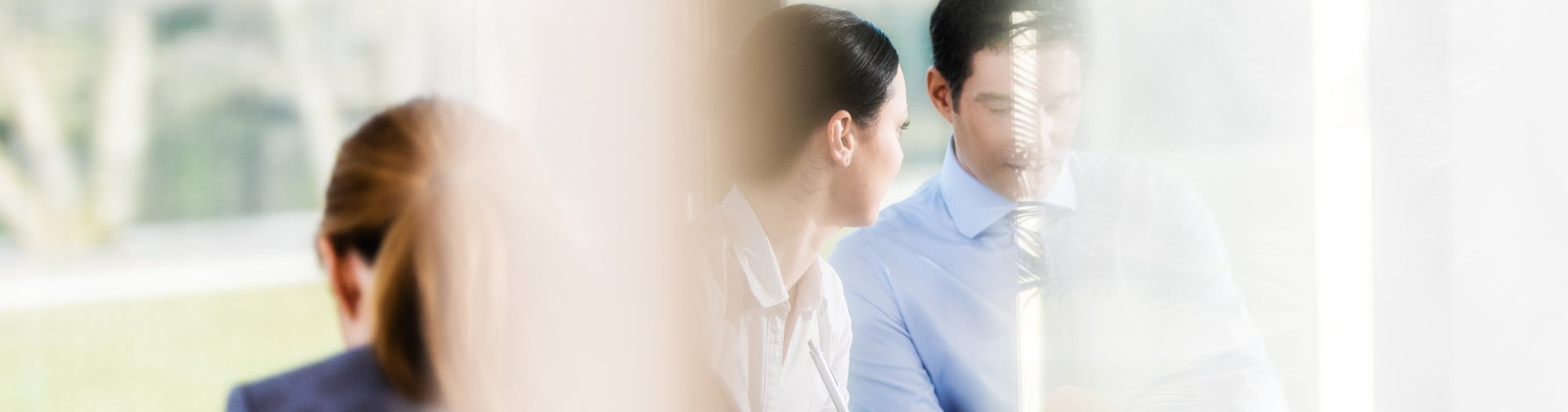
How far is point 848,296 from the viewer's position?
55cm

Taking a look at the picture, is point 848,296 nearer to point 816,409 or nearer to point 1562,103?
point 816,409

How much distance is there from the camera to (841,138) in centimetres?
54

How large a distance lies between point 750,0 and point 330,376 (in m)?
0.28

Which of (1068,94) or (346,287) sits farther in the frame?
(1068,94)

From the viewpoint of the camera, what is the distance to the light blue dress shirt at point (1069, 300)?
1.83 feet

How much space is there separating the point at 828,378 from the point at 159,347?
0.33 m

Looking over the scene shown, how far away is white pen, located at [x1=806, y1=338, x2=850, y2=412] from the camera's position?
0.54 meters

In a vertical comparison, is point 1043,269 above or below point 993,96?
below

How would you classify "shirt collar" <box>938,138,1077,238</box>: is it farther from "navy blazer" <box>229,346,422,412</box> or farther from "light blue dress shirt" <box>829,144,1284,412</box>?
"navy blazer" <box>229,346,422,412</box>

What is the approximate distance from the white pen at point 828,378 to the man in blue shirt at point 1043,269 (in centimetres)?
1

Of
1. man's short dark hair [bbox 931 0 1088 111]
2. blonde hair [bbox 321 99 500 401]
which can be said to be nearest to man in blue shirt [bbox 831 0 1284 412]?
man's short dark hair [bbox 931 0 1088 111]

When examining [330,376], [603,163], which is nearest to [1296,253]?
[603,163]

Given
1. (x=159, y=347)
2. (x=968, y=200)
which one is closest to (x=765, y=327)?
(x=968, y=200)

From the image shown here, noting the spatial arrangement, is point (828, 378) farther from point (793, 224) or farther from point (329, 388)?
point (329, 388)
